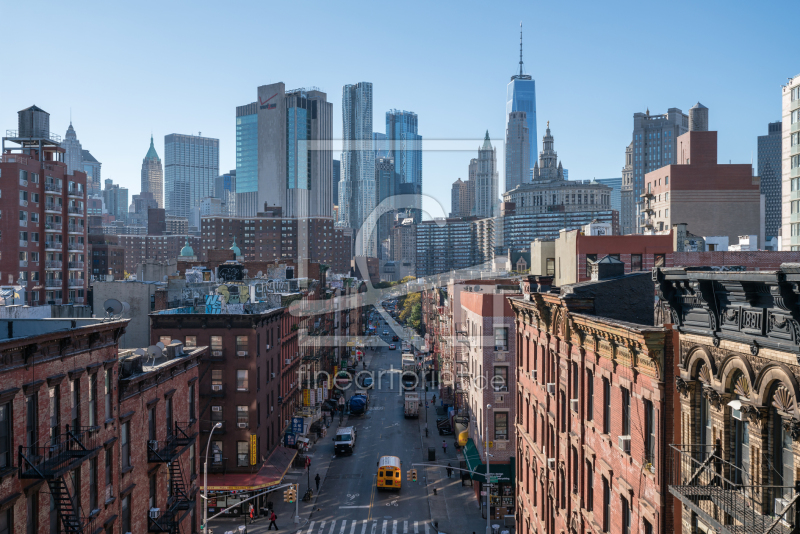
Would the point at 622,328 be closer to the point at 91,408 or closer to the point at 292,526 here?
the point at 91,408

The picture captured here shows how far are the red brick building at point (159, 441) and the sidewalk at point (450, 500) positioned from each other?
60.9ft

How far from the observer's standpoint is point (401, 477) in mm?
56812

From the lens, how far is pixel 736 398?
1380 centimetres

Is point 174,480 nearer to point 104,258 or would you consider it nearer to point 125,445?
point 125,445

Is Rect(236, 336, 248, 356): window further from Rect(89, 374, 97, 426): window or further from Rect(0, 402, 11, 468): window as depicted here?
Rect(0, 402, 11, 468): window

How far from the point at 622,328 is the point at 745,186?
75318mm

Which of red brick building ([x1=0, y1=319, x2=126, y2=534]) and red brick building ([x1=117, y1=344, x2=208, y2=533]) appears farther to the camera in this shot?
red brick building ([x1=117, y1=344, x2=208, y2=533])

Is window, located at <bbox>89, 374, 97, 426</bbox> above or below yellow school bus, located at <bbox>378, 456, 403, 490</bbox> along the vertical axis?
above

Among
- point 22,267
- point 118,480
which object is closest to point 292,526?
point 118,480

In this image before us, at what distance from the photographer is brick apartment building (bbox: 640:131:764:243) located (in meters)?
78.7

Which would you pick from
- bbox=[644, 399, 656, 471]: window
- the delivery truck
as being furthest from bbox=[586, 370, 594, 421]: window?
the delivery truck

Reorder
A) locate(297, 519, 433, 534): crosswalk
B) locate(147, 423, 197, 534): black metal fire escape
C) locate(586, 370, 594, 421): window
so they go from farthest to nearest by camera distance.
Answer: locate(297, 519, 433, 534): crosswalk, locate(147, 423, 197, 534): black metal fire escape, locate(586, 370, 594, 421): window

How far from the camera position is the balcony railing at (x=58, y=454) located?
19.1m

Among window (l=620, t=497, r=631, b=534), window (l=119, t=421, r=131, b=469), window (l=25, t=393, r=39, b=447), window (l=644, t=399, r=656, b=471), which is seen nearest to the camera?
window (l=644, t=399, r=656, b=471)
